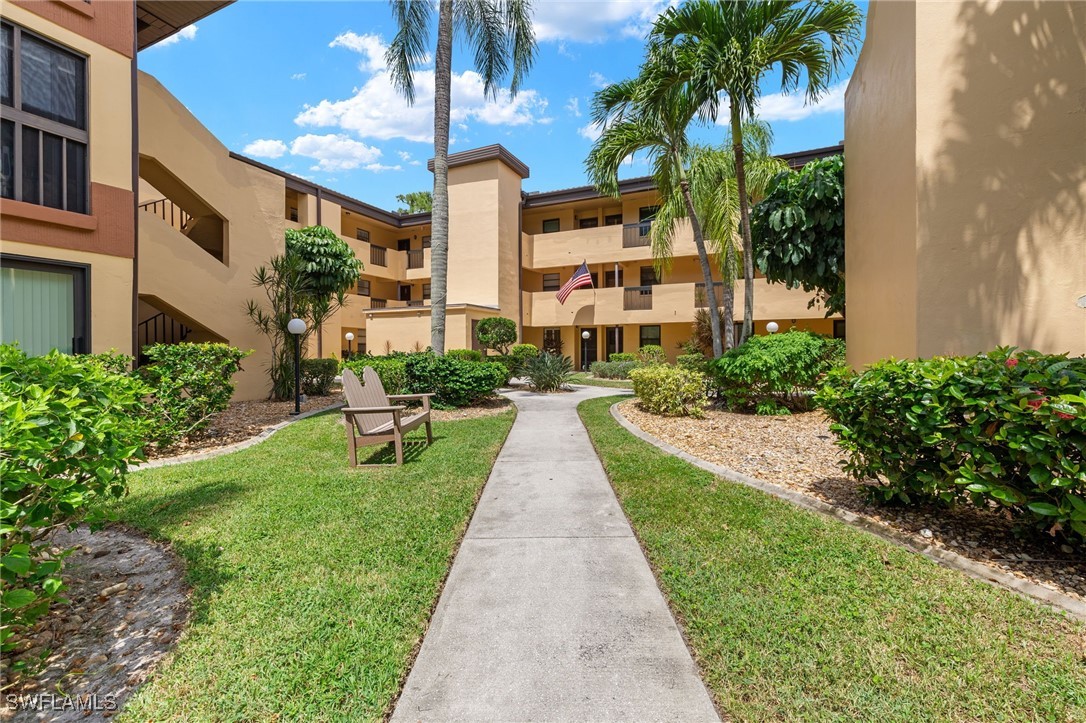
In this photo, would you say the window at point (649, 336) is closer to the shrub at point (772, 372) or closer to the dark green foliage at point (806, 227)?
the dark green foliage at point (806, 227)

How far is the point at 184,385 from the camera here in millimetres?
7031

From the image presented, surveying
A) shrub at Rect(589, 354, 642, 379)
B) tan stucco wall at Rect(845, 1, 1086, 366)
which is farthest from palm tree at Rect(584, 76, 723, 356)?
shrub at Rect(589, 354, 642, 379)

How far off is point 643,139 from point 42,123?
10.4 m

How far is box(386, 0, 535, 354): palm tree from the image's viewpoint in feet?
35.3

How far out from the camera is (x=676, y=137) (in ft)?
35.2

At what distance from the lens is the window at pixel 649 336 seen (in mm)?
24453

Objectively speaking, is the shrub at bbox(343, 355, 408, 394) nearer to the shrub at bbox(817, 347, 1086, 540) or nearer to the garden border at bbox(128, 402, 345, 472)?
the garden border at bbox(128, 402, 345, 472)

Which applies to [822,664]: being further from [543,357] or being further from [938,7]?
[543,357]

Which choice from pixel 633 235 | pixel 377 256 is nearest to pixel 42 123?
pixel 377 256

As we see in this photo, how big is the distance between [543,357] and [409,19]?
9.30 m

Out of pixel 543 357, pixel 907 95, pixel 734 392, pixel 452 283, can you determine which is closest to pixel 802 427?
pixel 734 392

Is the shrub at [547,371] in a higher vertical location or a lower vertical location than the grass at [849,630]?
higher

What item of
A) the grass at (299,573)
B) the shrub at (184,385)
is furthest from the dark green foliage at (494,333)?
the grass at (299,573)

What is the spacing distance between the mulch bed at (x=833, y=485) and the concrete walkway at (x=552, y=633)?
7.01 ft
